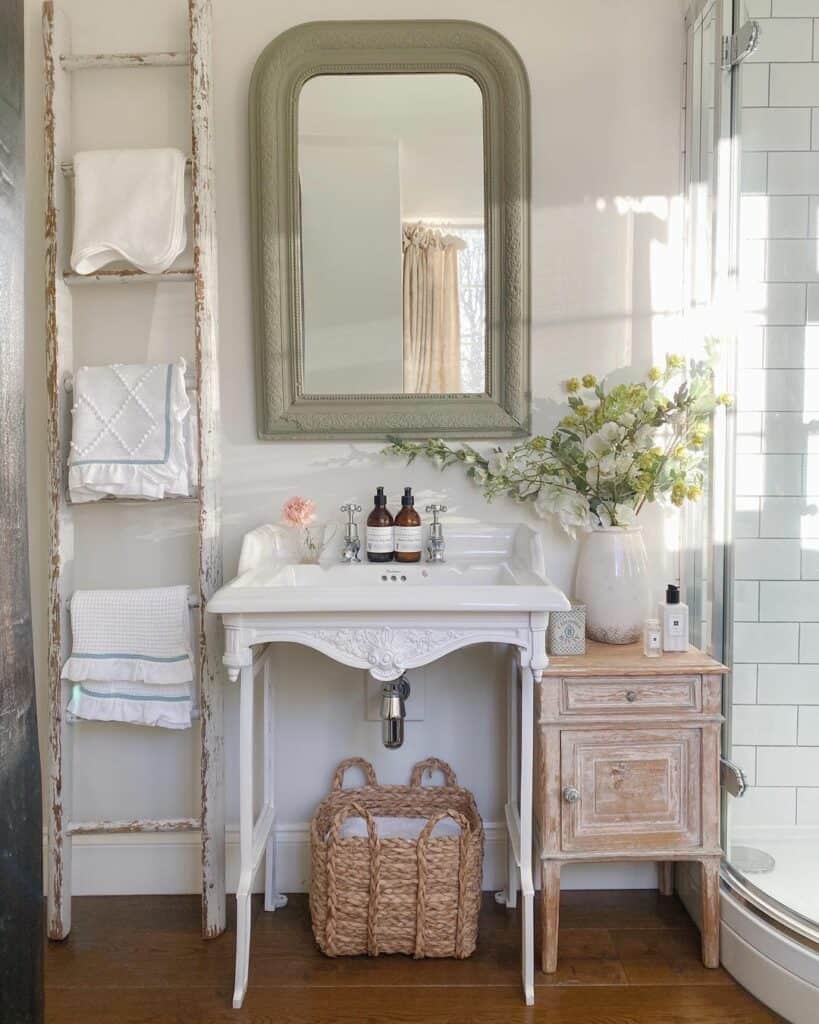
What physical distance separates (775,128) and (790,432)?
66cm

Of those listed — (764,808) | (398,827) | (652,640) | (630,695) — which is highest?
(652,640)

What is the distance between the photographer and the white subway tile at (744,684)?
1.77 meters

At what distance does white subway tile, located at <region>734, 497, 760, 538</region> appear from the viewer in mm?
1759

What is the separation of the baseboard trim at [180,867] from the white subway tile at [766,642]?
0.73m

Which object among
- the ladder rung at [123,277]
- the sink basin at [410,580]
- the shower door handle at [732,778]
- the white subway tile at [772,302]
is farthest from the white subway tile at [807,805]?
the ladder rung at [123,277]

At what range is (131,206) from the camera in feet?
6.26

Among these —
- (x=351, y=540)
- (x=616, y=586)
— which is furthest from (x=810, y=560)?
(x=351, y=540)

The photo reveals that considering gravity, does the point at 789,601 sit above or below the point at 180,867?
above

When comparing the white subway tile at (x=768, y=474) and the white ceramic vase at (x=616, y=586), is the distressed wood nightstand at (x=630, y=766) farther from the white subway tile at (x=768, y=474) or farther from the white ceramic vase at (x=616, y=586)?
the white subway tile at (x=768, y=474)

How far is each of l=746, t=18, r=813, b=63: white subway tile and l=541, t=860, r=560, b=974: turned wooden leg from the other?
6.02 ft

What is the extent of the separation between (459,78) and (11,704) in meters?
1.94

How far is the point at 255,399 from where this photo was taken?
2.09 metres

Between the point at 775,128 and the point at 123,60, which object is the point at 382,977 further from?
the point at 123,60

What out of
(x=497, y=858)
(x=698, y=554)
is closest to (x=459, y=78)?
(x=698, y=554)
